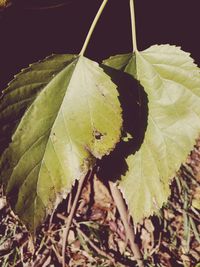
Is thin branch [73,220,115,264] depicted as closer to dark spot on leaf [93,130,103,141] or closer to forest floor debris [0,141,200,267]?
forest floor debris [0,141,200,267]

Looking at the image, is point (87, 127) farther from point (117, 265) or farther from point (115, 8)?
point (117, 265)

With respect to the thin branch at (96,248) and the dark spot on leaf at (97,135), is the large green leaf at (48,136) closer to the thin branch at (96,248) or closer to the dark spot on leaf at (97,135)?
the dark spot on leaf at (97,135)

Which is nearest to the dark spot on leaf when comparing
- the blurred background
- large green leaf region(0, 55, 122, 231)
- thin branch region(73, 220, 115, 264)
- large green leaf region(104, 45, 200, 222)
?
large green leaf region(0, 55, 122, 231)

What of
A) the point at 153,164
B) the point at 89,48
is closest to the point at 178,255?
the point at 153,164

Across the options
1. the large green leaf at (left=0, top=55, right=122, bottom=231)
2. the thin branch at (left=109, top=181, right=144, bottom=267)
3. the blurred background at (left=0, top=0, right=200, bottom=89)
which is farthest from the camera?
the thin branch at (left=109, top=181, right=144, bottom=267)

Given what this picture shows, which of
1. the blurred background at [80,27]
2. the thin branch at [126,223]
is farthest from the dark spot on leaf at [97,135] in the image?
the thin branch at [126,223]

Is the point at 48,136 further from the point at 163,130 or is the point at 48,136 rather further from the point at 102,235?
the point at 102,235

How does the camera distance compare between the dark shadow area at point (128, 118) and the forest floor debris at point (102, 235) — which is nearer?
the dark shadow area at point (128, 118)
